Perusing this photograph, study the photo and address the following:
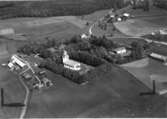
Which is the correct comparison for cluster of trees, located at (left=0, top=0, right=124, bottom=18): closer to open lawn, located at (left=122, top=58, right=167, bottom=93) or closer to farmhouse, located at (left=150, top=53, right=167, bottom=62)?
farmhouse, located at (left=150, top=53, right=167, bottom=62)

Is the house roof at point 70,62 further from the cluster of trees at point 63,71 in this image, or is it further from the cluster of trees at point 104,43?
the cluster of trees at point 104,43

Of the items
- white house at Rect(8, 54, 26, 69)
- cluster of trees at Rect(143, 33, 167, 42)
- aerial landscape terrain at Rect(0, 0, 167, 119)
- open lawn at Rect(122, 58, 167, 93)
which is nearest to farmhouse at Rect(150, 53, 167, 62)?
aerial landscape terrain at Rect(0, 0, 167, 119)

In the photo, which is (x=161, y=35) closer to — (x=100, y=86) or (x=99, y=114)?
(x=100, y=86)

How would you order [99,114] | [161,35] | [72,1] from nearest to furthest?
1. [99,114]
2. [161,35]
3. [72,1]

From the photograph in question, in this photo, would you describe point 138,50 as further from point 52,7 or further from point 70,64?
point 52,7

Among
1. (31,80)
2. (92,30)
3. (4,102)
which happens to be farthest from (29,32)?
(4,102)

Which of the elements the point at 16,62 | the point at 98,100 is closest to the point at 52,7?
the point at 16,62
